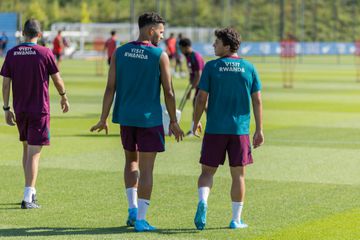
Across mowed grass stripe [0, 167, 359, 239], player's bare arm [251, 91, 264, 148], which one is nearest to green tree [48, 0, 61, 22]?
mowed grass stripe [0, 167, 359, 239]

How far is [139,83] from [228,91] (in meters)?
0.84

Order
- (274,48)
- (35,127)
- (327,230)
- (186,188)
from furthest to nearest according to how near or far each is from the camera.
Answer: (274,48) → (186,188) → (35,127) → (327,230)

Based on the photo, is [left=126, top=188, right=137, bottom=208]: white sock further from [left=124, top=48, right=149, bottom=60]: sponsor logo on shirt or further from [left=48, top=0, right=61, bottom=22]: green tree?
[left=48, top=0, right=61, bottom=22]: green tree

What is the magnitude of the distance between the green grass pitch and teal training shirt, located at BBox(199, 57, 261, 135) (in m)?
1.01

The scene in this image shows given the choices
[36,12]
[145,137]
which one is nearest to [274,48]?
[36,12]

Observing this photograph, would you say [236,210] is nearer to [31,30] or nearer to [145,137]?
[145,137]

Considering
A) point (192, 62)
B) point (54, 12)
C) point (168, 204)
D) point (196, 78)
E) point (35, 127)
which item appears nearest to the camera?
point (35, 127)

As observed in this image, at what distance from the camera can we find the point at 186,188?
12328 mm

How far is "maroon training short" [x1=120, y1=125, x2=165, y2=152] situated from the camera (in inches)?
374

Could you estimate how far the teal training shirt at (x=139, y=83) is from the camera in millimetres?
9398

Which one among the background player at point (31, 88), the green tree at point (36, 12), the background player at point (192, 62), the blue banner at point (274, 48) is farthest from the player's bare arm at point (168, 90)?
the green tree at point (36, 12)

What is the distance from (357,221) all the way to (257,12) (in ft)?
321

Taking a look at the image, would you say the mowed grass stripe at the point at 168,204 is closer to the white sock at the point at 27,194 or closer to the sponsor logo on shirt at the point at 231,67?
the white sock at the point at 27,194

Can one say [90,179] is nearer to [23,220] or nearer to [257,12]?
[23,220]
